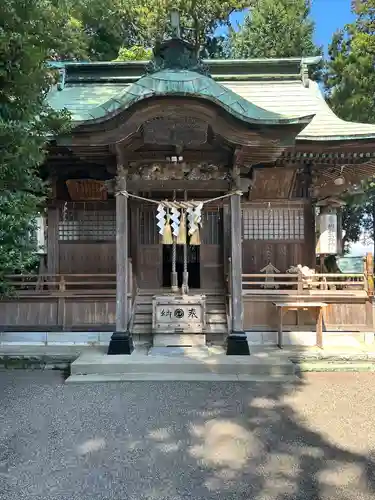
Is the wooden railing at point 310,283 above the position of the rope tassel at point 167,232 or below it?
below

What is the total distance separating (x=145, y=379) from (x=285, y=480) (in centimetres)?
323

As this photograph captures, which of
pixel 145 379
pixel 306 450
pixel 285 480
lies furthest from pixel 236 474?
pixel 145 379

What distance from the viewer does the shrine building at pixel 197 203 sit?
700cm

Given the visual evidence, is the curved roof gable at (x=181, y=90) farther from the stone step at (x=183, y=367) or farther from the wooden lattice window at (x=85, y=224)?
the stone step at (x=183, y=367)

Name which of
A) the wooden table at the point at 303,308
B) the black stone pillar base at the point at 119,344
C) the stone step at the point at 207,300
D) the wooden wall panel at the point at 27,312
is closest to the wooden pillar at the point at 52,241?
the wooden wall panel at the point at 27,312

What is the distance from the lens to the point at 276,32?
22703 mm

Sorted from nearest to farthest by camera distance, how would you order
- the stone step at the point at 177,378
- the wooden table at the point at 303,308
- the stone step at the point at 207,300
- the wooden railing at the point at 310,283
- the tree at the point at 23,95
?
the tree at the point at 23,95
the stone step at the point at 177,378
the wooden table at the point at 303,308
the wooden railing at the point at 310,283
the stone step at the point at 207,300

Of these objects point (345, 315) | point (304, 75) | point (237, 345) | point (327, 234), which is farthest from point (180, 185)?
point (304, 75)

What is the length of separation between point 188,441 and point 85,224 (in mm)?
6618

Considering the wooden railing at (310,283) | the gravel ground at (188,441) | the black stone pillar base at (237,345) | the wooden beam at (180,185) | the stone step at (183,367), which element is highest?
the wooden beam at (180,185)

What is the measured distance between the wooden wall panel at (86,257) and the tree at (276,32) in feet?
58.4

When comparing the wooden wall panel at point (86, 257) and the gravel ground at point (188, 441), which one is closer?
the gravel ground at point (188, 441)

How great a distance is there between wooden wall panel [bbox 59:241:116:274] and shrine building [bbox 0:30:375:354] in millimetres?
27

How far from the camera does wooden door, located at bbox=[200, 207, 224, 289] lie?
995cm
